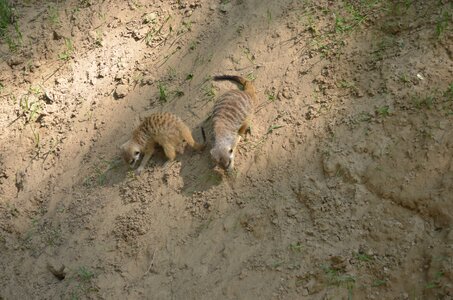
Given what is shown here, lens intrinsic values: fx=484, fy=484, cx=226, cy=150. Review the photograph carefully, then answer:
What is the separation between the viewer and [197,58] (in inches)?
184

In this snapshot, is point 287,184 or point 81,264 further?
point 81,264

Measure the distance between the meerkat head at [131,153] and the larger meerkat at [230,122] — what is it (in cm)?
73

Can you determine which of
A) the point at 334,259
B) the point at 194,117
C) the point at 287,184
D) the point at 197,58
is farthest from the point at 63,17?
the point at 334,259

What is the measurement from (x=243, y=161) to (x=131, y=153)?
40.7 inches

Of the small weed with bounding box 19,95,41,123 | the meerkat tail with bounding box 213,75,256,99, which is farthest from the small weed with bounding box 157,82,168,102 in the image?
the small weed with bounding box 19,95,41,123

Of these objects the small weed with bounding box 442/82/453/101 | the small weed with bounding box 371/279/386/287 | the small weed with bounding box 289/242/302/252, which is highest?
the small weed with bounding box 442/82/453/101

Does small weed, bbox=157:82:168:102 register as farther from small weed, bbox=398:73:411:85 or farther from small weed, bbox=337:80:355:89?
small weed, bbox=398:73:411:85

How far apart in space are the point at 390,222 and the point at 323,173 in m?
0.60

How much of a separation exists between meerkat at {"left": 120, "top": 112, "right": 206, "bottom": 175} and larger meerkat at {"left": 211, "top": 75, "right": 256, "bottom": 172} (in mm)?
263

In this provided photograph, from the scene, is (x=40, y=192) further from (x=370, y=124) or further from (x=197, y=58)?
(x=370, y=124)

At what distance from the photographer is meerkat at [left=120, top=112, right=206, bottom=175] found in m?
4.12

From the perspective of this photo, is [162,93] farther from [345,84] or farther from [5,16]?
[5,16]

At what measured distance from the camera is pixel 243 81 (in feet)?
14.0

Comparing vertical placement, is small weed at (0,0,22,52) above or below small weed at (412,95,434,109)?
above
